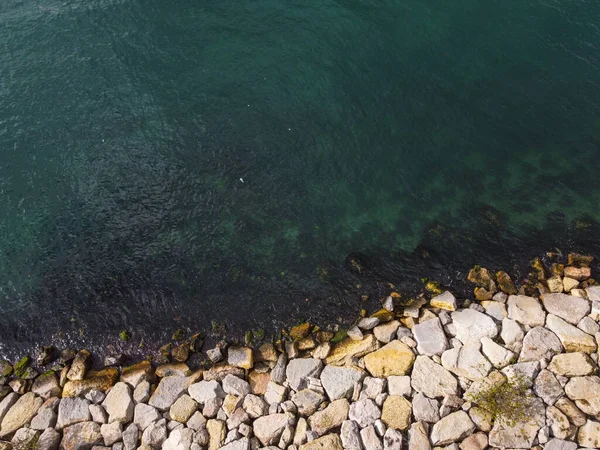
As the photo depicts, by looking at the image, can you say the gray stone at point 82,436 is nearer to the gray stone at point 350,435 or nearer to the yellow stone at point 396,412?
the gray stone at point 350,435

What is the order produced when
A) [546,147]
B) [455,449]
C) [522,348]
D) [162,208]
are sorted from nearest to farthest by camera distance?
Result: [455,449] → [522,348] → [162,208] → [546,147]

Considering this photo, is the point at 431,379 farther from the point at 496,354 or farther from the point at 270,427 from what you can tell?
the point at 270,427

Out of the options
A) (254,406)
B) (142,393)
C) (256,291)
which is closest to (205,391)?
(254,406)

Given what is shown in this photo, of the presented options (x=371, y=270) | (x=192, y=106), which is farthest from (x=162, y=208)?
(x=371, y=270)

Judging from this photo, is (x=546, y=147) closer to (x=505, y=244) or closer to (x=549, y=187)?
(x=549, y=187)

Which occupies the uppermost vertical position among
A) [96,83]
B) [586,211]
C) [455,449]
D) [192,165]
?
[96,83]

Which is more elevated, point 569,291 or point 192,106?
point 192,106

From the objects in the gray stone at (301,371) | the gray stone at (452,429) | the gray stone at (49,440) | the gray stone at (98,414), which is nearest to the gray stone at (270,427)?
the gray stone at (301,371)
